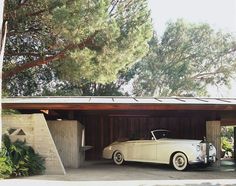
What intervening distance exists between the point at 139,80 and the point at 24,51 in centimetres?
1513

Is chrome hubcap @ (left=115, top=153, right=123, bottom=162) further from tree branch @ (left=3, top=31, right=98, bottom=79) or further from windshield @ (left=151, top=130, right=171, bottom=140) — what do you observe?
tree branch @ (left=3, top=31, right=98, bottom=79)

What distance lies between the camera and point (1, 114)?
11633 millimetres

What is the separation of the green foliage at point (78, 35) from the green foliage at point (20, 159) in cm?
463

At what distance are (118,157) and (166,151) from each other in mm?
2339

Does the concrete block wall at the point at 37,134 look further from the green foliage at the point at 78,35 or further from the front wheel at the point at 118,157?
the green foliage at the point at 78,35

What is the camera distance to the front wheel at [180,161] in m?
12.4

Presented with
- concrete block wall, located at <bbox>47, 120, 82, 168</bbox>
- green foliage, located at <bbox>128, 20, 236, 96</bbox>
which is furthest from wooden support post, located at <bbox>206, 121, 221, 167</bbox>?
green foliage, located at <bbox>128, 20, 236, 96</bbox>

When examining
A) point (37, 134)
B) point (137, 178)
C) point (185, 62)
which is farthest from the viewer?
point (185, 62)

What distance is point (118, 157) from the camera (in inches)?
571

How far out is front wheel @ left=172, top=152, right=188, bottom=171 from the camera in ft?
40.8

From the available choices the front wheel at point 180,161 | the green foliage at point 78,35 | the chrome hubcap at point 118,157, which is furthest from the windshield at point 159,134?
the green foliage at point 78,35

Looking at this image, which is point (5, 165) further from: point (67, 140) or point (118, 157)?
point (118, 157)

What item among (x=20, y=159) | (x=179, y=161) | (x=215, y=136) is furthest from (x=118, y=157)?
(x=20, y=159)

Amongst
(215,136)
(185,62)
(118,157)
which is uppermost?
(185,62)
